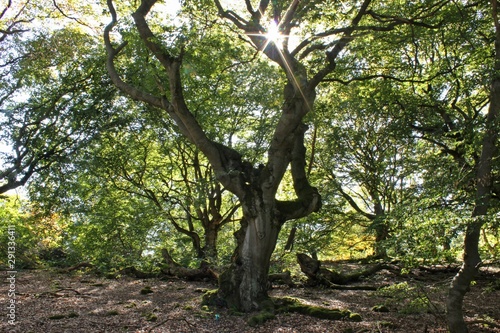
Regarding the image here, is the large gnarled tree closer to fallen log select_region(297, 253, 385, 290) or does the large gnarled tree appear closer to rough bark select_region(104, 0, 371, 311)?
rough bark select_region(104, 0, 371, 311)

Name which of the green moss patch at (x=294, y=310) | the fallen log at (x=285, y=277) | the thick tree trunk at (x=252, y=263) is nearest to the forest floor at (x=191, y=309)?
the green moss patch at (x=294, y=310)

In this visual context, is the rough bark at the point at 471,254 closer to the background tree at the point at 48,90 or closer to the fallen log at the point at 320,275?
the fallen log at the point at 320,275

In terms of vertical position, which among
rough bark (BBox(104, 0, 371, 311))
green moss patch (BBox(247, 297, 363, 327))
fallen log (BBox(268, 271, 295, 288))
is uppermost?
rough bark (BBox(104, 0, 371, 311))

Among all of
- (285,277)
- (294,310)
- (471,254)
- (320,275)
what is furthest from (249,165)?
(320,275)

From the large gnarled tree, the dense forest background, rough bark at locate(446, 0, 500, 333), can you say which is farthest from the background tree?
rough bark at locate(446, 0, 500, 333)

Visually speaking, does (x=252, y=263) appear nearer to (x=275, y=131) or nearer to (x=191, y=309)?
(x=191, y=309)

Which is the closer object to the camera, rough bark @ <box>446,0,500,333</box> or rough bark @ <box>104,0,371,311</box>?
rough bark @ <box>446,0,500,333</box>

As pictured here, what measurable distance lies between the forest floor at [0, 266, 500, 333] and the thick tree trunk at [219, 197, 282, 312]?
386mm

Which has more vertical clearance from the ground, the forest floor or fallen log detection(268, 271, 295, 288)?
fallen log detection(268, 271, 295, 288)

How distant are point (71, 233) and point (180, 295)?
21.9 feet

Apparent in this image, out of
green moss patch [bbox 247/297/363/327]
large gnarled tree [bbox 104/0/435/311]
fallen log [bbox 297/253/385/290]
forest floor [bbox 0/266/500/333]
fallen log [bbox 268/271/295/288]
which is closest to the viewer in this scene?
forest floor [bbox 0/266/500/333]

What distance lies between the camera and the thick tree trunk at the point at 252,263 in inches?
287

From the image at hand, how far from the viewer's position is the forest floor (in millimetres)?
6059

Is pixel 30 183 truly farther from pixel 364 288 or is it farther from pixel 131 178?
pixel 364 288
